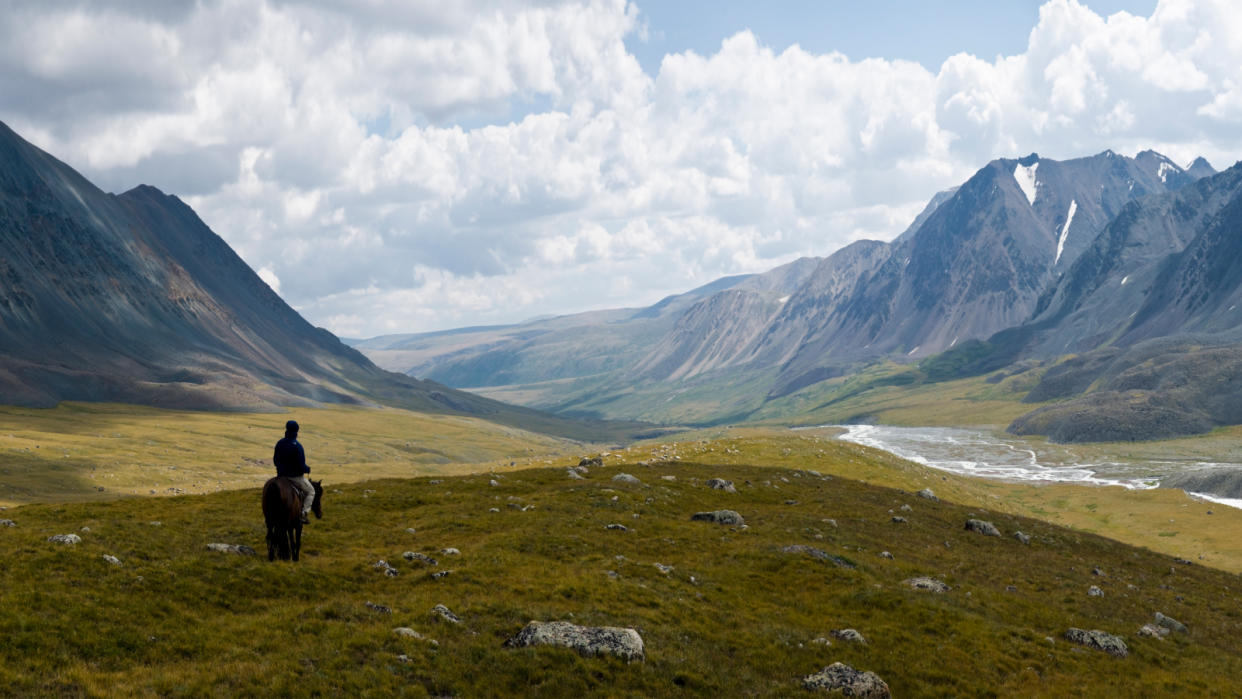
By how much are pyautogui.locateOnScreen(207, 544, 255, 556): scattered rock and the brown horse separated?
81 centimetres

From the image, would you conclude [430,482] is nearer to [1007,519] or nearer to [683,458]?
[683,458]

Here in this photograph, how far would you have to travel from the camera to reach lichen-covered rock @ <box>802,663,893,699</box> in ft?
76.7

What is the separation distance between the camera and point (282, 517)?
98.7ft

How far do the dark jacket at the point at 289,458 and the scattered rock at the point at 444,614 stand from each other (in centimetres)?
883

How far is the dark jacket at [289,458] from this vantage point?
29.9 metres

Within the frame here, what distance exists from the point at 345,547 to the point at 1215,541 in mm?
108813

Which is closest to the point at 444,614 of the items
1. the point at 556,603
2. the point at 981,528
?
the point at 556,603

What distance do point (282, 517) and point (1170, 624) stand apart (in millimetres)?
42746

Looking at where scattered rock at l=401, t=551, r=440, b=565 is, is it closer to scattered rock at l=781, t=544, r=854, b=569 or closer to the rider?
the rider

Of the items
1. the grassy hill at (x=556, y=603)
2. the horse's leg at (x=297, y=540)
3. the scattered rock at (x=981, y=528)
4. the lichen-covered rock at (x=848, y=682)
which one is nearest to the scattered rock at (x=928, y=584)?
the grassy hill at (x=556, y=603)

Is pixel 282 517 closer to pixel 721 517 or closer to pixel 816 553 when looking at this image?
pixel 816 553

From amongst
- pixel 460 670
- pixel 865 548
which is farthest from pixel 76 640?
pixel 865 548

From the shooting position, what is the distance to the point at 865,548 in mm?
45031

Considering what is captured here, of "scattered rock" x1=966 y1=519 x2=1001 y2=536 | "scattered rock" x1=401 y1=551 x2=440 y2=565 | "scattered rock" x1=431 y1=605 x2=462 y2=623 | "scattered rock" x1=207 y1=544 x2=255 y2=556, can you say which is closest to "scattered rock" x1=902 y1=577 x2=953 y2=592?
"scattered rock" x1=966 y1=519 x2=1001 y2=536
